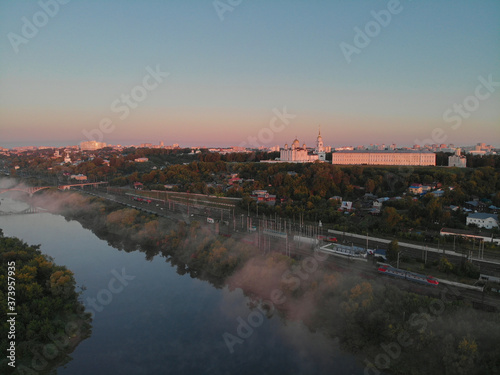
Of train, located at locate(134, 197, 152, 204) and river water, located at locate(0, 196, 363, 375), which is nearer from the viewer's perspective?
river water, located at locate(0, 196, 363, 375)

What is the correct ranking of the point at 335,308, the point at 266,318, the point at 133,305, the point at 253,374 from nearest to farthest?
the point at 253,374, the point at 335,308, the point at 266,318, the point at 133,305

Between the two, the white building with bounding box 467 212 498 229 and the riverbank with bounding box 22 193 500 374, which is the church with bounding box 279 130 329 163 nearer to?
the white building with bounding box 467 212 498 229

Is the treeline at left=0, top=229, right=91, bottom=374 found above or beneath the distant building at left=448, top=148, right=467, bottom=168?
beneath

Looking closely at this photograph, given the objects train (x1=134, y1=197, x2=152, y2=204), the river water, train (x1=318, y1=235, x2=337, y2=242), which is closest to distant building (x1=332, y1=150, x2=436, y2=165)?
train (x1=134, y1=197, x2=152, y2=204)

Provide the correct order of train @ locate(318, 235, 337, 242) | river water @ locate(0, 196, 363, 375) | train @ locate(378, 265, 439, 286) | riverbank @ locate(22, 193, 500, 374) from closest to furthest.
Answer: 1. riverbank @ locate(22, 193, 500, 374)
2. river water @ locate(0, 196, 363, 375)
3. train @ locate(378, 265, 439, 286)
4. train @ locate(318, 235, 337, 242)

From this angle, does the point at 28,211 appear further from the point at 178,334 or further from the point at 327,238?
the point at 327,238

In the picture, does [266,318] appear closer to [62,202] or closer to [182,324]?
[182,324]

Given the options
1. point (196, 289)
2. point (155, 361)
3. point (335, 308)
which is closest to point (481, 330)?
point (335, 308)
